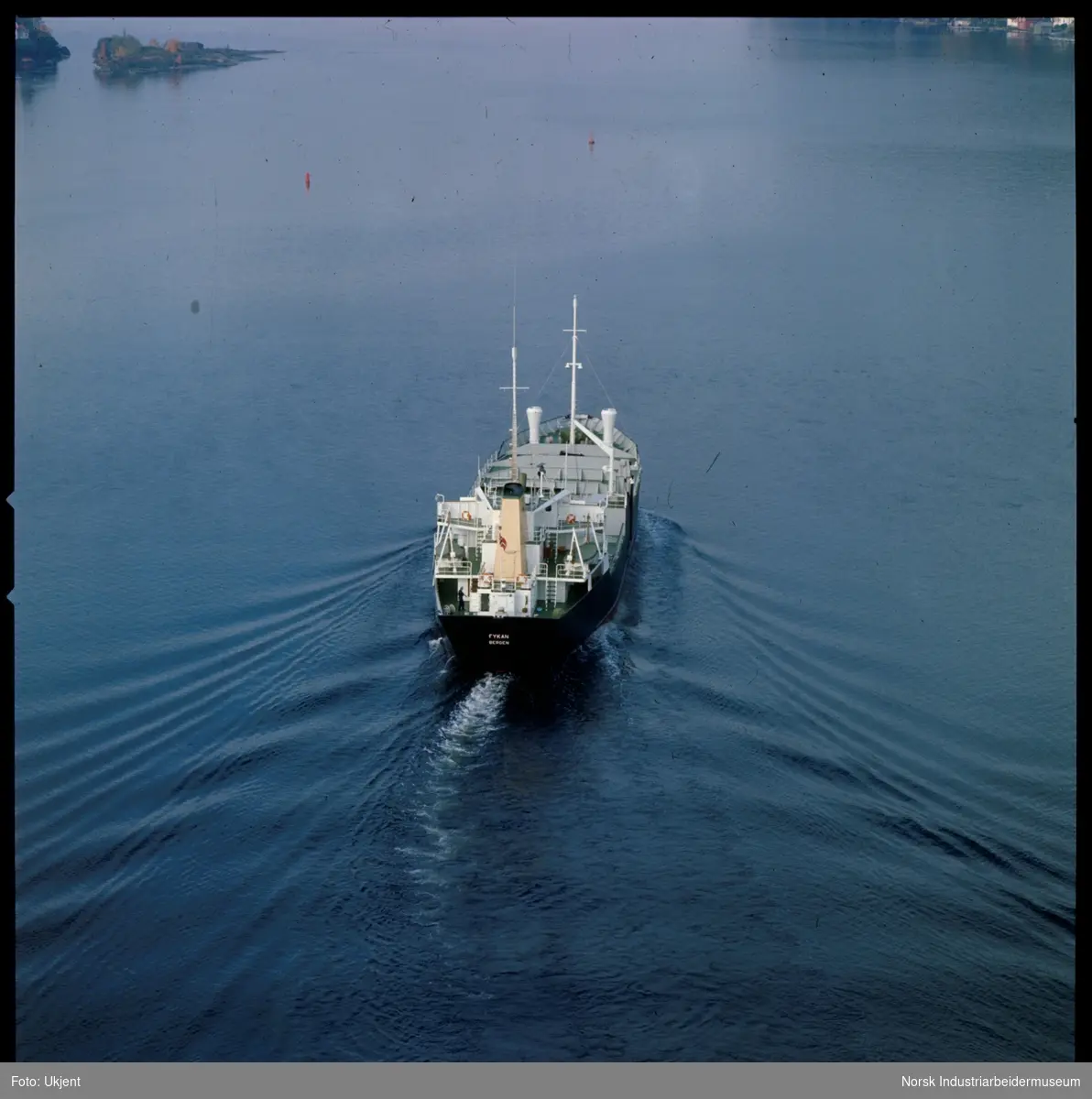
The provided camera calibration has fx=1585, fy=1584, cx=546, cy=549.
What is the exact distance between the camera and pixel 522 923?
19.6m

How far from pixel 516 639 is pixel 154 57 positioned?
51.7 metres

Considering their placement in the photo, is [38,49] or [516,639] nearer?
[516,639]

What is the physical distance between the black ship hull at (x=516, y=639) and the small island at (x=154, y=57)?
154 feet

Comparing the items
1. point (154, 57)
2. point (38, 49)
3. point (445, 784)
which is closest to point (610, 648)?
point (445, 784)

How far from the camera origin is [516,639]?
2725 centimetres

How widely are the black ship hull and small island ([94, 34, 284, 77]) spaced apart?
47.1 m

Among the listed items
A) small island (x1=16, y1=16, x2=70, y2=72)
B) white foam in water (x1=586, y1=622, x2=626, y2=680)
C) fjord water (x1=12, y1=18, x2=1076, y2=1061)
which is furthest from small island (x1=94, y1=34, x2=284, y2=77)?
white foam in water (x1=586, y1=622, x2=626, y2=680)

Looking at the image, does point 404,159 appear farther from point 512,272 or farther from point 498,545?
point 498,545

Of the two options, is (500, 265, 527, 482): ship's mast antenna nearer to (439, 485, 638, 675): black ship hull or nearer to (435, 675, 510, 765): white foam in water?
(439, 485, 638, 675): black ship hull

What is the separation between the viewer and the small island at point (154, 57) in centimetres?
6662

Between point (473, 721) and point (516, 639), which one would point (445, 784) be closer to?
point (473, 721)

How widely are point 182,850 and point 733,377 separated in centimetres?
2473

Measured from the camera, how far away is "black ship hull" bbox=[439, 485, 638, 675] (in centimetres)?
2694

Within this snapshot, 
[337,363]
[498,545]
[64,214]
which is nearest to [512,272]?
[337,363]
